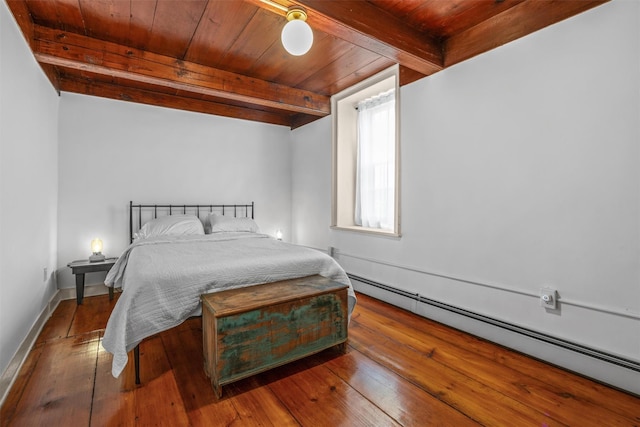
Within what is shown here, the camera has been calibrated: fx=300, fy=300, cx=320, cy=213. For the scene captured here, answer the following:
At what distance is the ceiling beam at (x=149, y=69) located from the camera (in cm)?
236

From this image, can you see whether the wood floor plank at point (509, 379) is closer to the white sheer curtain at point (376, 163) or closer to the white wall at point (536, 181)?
the white wall at point (536, 181)

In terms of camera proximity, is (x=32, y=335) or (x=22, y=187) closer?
(x=22, y=187)

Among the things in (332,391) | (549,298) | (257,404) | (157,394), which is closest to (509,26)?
(549,298)

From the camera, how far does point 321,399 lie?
5.33 ft

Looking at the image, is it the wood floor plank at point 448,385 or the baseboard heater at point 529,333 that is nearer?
the wood floor plank at point 448,385

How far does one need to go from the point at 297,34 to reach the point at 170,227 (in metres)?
2.48

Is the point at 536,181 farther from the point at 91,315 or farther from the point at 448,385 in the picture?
the point at 91,315

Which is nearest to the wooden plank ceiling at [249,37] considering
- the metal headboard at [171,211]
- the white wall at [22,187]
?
the white wall at [22,187]

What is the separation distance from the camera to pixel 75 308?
2975 mm

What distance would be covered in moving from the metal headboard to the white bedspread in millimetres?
934

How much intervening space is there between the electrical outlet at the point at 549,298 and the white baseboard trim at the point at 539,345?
0.66 feet

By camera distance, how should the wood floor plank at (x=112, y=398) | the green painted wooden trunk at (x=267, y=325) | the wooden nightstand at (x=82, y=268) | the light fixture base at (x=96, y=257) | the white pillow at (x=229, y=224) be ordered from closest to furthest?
the wood floor plank at (x=112, y=398)
the green painted wooden trunk at (x=267, y=325)
the wooden nightstand at (x=82, y=268)
the light fixture base at (x=96, y=257)
the white pillow at (x=229, y=224)

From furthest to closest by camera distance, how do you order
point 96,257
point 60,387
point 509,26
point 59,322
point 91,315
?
point 96,257 < point 91,315 < point 59,322 < point 509,26 < point 60,387

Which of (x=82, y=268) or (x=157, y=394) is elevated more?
(x=82, y=268)
